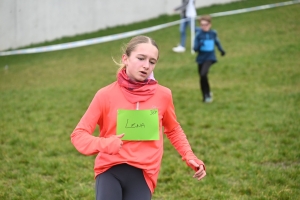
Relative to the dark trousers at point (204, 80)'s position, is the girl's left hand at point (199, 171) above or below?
above

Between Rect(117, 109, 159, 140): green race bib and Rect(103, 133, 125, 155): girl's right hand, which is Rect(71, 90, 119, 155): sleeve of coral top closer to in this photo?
Rect(103, 133, 125, 155): girl's right hand

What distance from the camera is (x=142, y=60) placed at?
2918 mm

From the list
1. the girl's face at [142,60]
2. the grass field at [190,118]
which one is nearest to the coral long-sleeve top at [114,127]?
the girl's face at [142,60]

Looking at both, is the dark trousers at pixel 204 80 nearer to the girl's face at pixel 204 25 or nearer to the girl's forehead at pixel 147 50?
the girl's face at pixel 204 25

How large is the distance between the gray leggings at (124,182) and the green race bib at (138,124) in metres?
0.23

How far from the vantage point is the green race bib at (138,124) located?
2.86 meters

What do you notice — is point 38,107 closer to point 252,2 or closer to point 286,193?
point 286,193

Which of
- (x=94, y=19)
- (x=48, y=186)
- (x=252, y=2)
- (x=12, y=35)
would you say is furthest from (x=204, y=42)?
(x=252, y=2)

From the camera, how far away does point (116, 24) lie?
63.0 ft

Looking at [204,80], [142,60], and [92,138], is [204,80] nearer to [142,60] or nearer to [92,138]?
[142,60]

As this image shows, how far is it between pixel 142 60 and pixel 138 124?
0.43 m

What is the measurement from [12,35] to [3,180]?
10.1 meters

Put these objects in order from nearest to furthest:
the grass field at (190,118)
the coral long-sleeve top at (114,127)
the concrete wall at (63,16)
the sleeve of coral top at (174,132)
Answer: the coral long-sleeve top at (114,127) → the sleeve of coral top at (174,132) → the grass field at (190,118) → the concrete wall at (63,16)

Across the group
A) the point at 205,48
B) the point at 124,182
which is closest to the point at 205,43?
the point at 205,48
